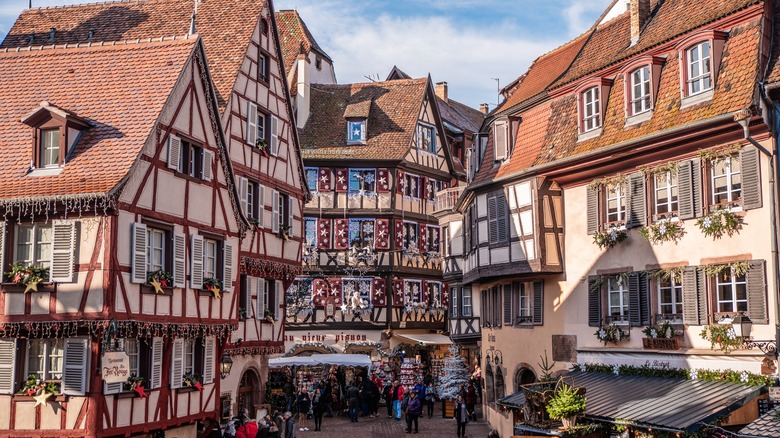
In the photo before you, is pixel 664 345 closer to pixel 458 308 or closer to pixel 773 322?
pixel 773 322

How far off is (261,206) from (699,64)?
45.6 feet

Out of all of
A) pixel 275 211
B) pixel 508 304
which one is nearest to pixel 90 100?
pixel 275 211

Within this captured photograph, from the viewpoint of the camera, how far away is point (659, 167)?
22.3 metres

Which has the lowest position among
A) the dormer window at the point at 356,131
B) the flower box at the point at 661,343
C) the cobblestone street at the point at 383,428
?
the cobblestone street at the point at 383,428

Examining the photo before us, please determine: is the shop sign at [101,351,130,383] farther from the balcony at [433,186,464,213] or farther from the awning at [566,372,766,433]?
the balcony at [433,186,464,213]

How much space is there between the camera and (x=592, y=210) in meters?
24.8

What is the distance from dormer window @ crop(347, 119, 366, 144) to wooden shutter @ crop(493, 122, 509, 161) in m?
17.2

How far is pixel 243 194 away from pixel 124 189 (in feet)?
27.3

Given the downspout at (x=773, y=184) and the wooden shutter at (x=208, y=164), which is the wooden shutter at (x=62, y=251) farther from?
the downspout at (x=773, y=184)

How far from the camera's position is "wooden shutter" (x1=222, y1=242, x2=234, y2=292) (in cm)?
2450

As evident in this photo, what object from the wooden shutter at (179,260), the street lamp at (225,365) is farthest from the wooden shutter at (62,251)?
the street lamp at (225,365)

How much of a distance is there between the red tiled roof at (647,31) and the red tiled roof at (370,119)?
1929 centimetres

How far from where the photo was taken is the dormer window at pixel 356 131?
46031 millimetres

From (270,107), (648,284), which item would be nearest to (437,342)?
(270,107)
